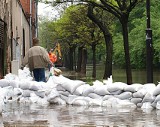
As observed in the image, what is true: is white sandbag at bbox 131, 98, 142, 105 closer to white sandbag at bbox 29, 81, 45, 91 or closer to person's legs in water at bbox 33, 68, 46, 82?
white sandbag at bbox 29, 81, 45, 91

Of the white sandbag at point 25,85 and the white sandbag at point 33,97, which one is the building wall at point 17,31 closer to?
the white sandbag at point 25,85

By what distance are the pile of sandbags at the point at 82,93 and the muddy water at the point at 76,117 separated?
0.34 meters

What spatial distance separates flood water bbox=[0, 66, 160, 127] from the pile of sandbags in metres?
0.30

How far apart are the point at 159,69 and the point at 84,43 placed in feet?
71.4

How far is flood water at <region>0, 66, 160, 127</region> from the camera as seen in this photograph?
843 centimetres

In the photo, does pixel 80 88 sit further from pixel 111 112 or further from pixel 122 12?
pixel 122 12

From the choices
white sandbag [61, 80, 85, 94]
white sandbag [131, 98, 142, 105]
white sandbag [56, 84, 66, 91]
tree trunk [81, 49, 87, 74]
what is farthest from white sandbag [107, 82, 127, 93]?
tree trunk [81, 49, 87, 74]

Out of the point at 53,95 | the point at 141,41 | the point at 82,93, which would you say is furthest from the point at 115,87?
the point at 141,41

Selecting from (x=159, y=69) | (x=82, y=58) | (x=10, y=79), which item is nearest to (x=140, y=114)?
(x=10, y=79)

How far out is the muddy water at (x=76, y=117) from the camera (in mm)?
8430

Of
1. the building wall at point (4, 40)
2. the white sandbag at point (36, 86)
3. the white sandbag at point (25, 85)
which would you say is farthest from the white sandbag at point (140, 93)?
the building wall at point (4, 40)

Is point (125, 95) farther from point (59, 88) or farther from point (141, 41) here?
point (141, 41)

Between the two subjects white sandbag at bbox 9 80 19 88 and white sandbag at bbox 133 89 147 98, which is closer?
white sandbag at bbox 133 89 147 98

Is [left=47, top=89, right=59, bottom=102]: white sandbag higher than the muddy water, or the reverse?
[left=47, top=89, right=59, bottom=102]: white sandbag
